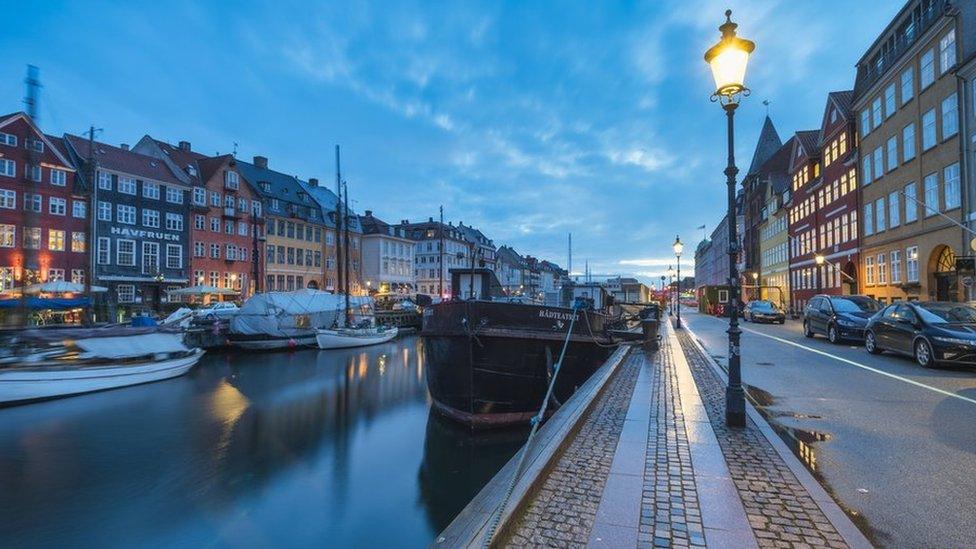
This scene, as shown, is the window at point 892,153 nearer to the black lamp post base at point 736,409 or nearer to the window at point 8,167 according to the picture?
the black lamp post base at point 736,409

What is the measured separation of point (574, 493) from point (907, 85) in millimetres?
36136

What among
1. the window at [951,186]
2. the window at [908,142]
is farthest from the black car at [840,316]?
the window at [908,142]

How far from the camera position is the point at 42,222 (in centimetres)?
3916

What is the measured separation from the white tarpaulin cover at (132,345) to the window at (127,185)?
26.8 meters

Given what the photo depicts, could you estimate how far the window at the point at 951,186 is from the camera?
971 inches

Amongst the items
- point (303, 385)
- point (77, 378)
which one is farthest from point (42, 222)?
point (303, 385)

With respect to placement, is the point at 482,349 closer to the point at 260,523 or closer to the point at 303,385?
the point at 260,523

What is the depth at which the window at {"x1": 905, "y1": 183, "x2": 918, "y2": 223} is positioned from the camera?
2910 centimetres

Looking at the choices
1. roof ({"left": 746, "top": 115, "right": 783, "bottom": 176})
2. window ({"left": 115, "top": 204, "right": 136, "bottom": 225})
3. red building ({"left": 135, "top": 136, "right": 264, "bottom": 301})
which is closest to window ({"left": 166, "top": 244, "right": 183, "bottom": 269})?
red building ({"left": 135, "top": 136, "right": 264, "bottom": 301})

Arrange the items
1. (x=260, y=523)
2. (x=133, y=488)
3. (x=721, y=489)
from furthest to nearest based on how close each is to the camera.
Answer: (x=133, y=488)
(x=260, y=523)
(x=721, y=489)

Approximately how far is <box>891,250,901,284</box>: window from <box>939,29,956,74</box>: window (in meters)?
10.5

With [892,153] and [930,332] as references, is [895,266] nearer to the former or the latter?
[892,153]

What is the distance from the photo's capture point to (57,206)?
40.3 meters

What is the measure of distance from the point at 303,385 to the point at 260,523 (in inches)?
588
